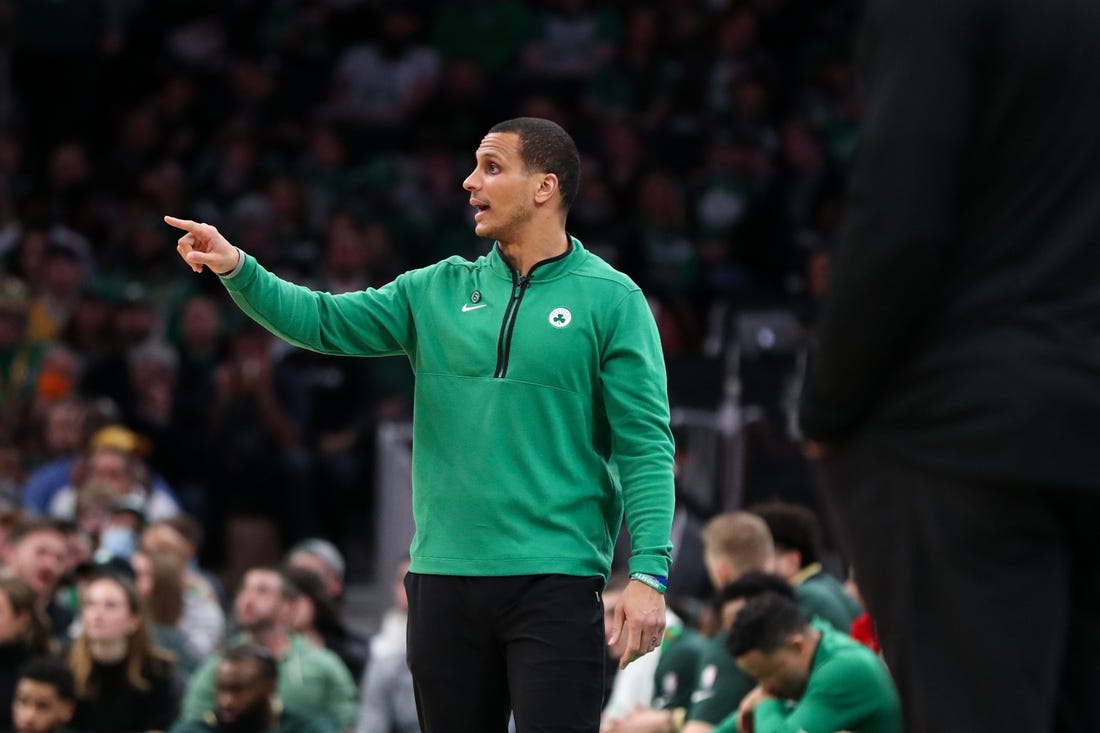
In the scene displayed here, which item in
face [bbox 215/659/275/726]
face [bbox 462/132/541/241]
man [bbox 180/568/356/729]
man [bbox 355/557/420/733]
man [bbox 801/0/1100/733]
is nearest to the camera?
man [bbox 801/0/1100/733]

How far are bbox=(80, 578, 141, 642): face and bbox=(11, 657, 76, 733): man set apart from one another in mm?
448

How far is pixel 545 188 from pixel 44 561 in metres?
5.38

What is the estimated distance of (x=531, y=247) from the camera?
463cm

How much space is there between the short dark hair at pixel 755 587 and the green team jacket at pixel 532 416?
224cm

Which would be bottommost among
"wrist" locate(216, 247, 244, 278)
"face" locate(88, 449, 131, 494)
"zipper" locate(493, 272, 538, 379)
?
"face" locate(88, 449, 131, 494)

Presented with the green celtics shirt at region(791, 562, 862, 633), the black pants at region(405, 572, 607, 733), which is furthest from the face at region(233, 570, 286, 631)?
the black pants at region(405, 572, 607, 733)

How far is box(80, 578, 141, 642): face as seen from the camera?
8.33 meters

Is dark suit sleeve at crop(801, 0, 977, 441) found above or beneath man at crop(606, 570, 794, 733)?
above

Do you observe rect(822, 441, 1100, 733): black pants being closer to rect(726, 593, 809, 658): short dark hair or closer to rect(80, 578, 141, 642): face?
rect(726, 593, 809, 658): short dark hair

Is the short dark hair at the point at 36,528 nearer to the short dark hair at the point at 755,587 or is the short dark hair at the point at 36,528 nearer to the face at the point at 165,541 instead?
the face at the point at 165,541

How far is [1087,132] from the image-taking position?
9.50ft

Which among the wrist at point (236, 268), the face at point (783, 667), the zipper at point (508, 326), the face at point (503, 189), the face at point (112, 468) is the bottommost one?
the face at point (783, 667)

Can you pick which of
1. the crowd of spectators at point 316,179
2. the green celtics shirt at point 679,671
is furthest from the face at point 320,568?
the green celtics shirt at point 679,671

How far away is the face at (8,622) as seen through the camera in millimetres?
8375
